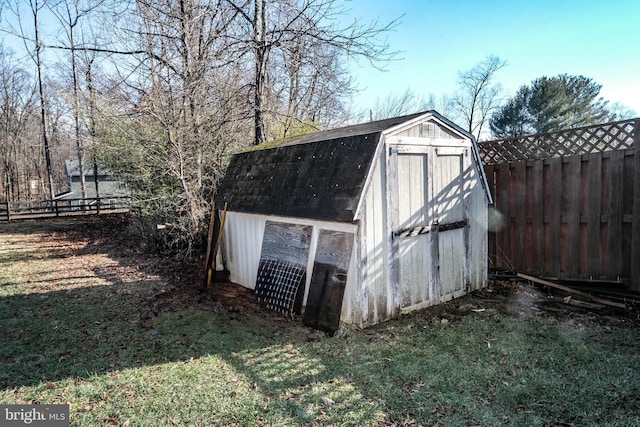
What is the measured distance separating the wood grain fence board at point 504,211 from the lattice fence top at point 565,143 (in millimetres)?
242

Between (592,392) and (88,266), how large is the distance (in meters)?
9.50

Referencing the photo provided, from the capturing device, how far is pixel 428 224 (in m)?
5.29

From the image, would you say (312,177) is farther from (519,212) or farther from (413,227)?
(519,212)

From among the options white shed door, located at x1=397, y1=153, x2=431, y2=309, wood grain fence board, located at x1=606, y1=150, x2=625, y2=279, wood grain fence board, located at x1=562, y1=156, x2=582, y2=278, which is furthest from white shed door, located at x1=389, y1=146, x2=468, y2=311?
wood grain fence board, located at x1=606, y1=150, x2=625, y2=279

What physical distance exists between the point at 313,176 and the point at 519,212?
3.80 metres

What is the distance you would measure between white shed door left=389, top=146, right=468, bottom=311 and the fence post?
211cm

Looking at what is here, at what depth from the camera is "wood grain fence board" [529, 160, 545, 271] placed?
600 centimetres

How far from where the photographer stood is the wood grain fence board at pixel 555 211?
5751 millimetres

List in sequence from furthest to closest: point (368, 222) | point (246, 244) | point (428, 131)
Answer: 1. point (246, 244)
2. point (428, 131)
3. point (368, 222)

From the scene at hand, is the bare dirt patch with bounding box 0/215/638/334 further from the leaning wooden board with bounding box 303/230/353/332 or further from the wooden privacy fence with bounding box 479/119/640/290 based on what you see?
the wooden privacy fence with bounding box 479/119/640/290

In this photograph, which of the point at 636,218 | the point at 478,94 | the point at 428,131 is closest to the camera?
the point at 636,218

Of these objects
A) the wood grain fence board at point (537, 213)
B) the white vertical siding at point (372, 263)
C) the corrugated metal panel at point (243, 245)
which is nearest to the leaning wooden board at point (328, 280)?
the white vertical siding at point (372, 263)

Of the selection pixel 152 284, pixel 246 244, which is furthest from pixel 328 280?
pixel 152 284

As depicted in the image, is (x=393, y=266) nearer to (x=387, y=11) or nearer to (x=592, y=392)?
(x=592, y=392)
